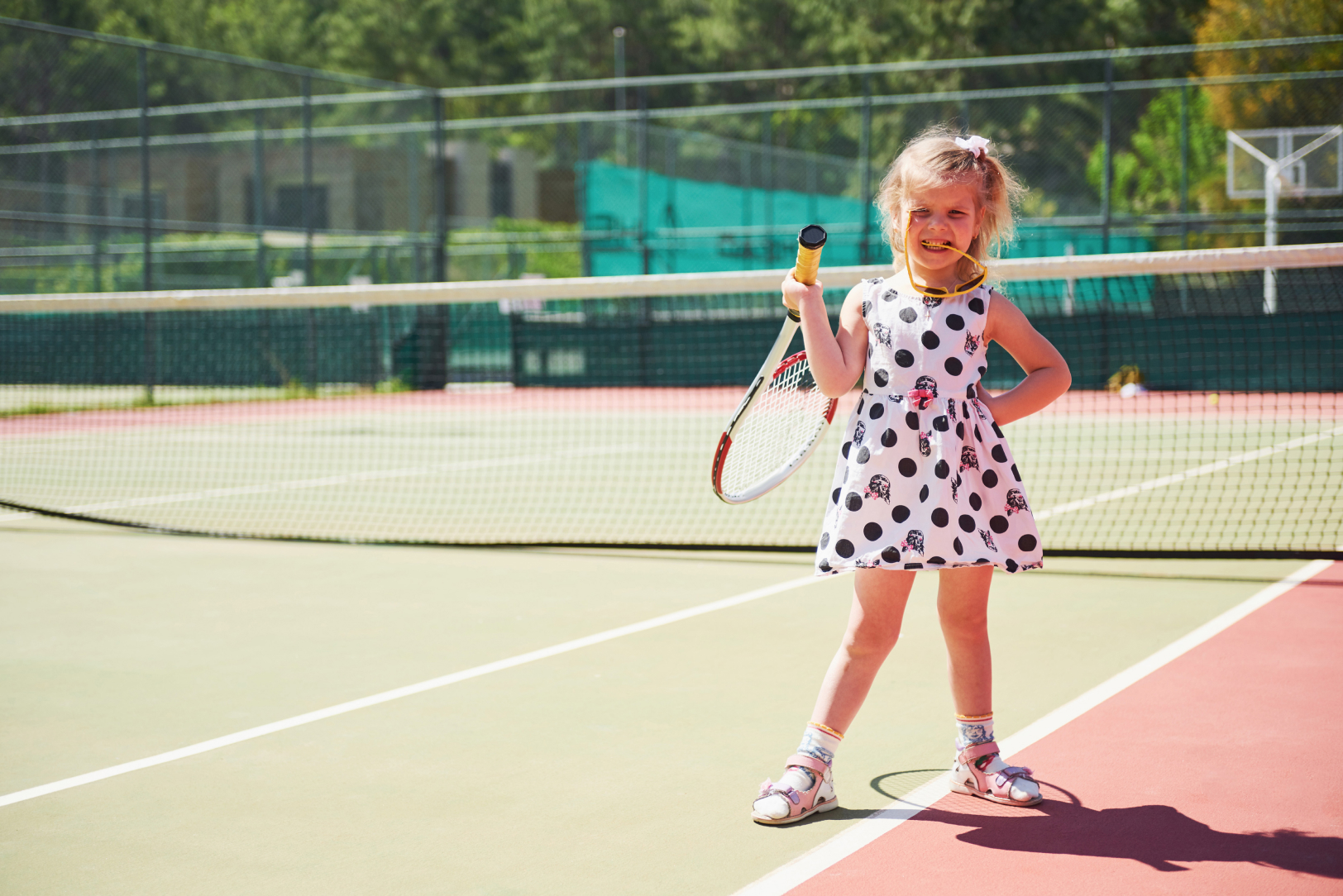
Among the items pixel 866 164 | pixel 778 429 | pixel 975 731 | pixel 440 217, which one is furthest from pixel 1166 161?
pixel 975 731

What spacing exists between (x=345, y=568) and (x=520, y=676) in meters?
2.15

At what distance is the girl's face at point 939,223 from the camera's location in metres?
2.93

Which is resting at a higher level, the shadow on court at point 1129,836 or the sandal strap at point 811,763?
the sandal strap at point 811,763

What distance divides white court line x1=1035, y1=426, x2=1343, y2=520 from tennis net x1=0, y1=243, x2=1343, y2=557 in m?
0.04

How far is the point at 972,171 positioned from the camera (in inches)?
116

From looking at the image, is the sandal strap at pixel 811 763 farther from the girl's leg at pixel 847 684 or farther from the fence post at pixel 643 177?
the fence post at pixel 643 177

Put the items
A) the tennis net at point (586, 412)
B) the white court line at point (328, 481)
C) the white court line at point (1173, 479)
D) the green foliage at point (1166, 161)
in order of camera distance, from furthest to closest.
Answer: the green foliage at point (1166, 161), the white court line at point (328, 481), the white court line at point (1173, 479), the tennis net at point (586, 412)

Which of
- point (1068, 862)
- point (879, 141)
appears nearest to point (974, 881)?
point (1068, 862)

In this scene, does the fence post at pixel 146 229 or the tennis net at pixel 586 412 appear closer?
the tennis net at pixel 586 412

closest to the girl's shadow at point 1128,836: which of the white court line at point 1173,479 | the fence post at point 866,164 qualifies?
the white court line at point 1173,479

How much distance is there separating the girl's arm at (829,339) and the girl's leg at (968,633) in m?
0.48

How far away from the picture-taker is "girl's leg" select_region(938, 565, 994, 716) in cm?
298

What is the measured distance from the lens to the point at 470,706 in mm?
3838

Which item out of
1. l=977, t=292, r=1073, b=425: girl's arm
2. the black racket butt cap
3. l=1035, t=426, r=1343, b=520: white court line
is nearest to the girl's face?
l=977, t=292, r=1073, b=425: girl's arm
